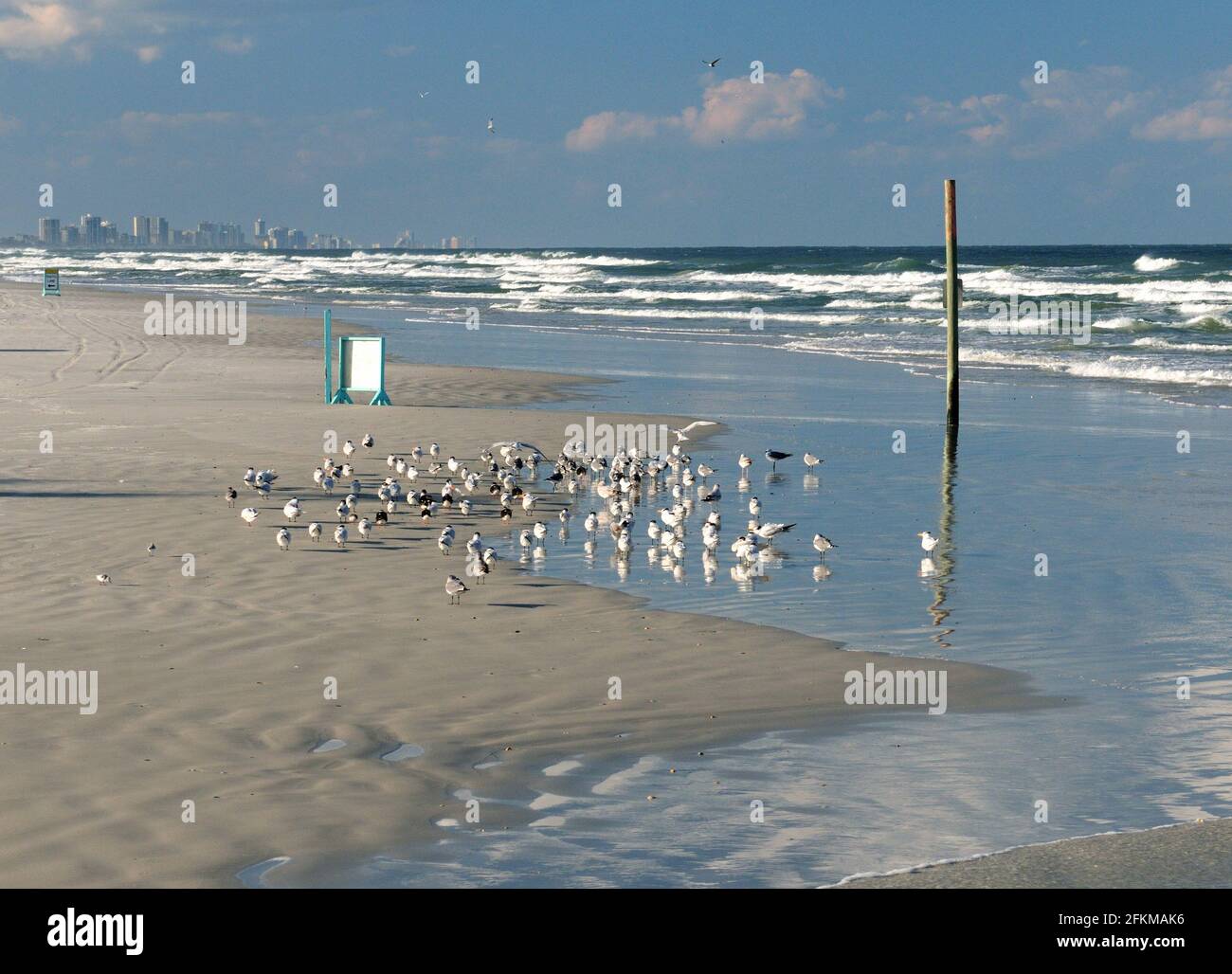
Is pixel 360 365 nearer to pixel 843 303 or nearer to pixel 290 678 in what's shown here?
pixel 290 678

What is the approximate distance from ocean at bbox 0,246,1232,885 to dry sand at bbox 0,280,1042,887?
39 centimetres

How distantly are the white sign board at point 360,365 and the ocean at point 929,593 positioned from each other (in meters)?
3.35

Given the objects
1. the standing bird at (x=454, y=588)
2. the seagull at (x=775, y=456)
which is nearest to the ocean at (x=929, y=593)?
the seagull at (x=775, y=456)

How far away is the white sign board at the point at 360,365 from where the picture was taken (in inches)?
952

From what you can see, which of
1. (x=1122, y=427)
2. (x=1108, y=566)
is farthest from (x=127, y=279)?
(x=1108, y=566)

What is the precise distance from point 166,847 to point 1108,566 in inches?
364

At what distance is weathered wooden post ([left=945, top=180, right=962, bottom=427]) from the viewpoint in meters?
23.4

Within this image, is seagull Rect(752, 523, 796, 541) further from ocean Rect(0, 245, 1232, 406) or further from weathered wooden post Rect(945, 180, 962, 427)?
ocean Rect(0, 245, 1232, 406)

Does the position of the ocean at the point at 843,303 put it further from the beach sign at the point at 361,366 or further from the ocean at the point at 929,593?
the beach sign at the point at 361,366

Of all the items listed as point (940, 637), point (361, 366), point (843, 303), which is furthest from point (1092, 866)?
point (843, 303)

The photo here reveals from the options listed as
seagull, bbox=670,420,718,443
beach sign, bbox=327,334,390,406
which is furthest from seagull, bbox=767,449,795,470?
beach sign, bbox=327,334,390,406

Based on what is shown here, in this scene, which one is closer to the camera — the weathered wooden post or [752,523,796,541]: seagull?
[752,523,796,541]: seagull

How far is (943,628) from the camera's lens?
1095 centimetres
